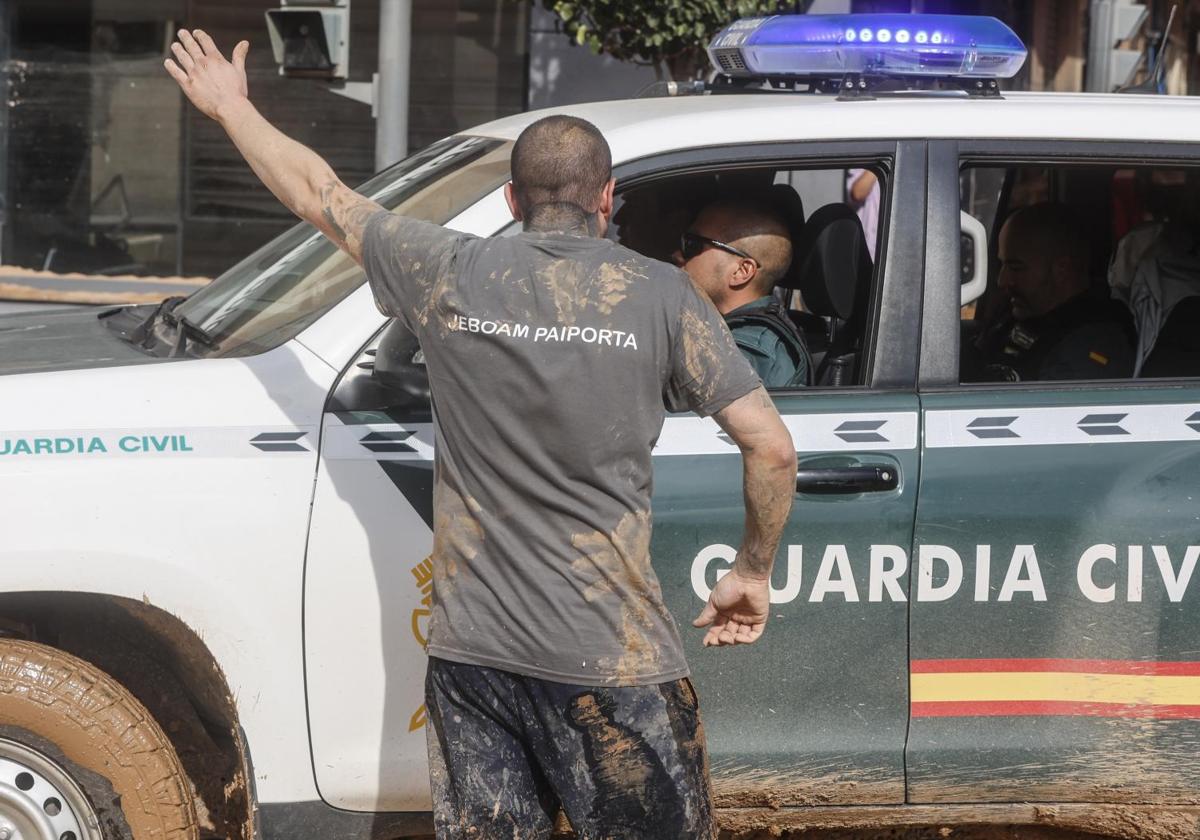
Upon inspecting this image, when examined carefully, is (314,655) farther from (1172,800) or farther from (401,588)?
(1172,800)

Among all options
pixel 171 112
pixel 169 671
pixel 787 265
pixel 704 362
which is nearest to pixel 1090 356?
pixel 787 265

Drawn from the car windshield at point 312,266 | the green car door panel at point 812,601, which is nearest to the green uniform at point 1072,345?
the green car door panel at point 812,601

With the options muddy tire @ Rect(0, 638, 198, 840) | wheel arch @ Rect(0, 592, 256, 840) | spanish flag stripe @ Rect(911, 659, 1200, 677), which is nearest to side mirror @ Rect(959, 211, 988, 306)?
spanish flag stripe @ Rect(911, 659, 1200, 677)

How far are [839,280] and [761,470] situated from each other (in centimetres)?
105

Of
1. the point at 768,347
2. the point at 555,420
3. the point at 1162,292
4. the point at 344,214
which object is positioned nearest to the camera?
the point at 555,420

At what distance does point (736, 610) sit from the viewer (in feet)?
9.12

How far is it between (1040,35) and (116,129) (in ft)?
24.1

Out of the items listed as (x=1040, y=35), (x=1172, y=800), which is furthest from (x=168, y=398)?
(x=1040, y=35)

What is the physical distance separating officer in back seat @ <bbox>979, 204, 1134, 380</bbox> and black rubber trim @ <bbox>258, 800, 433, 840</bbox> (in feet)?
5.96

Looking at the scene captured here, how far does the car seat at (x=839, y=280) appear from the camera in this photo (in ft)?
11.7

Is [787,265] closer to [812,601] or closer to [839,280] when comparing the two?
[839,280]

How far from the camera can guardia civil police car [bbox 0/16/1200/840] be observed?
301 cm

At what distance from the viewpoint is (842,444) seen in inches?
125

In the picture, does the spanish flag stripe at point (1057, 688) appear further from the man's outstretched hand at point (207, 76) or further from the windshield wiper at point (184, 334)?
the man's outstretched hand at point (207, 76)
